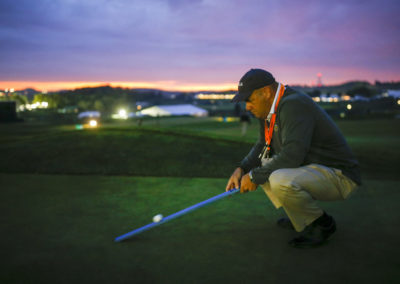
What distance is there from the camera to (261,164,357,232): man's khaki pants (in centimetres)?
322

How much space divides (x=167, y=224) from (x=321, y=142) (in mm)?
2015

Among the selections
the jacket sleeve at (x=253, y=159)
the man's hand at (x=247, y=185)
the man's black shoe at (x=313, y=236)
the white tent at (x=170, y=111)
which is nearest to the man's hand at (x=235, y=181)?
the jacket sleeve at (x=253, y=159)

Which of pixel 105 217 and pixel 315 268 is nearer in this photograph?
pixel 315 268

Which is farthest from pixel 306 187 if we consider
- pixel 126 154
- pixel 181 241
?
pixel 126 154

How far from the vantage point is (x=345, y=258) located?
9.86 ft

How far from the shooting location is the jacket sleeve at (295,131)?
3.05 meters

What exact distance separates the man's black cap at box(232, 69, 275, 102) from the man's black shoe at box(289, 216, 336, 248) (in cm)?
150

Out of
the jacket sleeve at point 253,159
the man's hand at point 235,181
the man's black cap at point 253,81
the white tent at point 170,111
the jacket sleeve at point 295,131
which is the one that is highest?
the man's black cap at point 253,81

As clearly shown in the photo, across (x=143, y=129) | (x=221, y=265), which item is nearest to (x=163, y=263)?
(x=221, y=265)

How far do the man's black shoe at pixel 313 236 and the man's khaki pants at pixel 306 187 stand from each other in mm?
110

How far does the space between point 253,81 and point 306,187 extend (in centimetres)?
118

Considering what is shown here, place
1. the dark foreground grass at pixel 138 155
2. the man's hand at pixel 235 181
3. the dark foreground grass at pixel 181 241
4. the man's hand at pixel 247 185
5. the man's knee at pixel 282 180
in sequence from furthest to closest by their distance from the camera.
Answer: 1. the dark foreground grass at pixel 138 155
2. the man's hand at pixel 235 181
3. the man's hand at pixel 247 185
4. the man's knee at pixel 282 180
5. the dark foreground grass at pixel 181 241

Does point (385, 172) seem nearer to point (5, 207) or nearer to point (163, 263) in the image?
point (163, 263)

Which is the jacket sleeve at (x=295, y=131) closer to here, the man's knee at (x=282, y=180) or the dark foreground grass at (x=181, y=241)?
the man's knee at (x=282, y=180)
